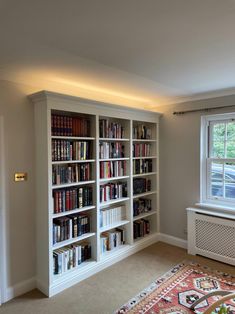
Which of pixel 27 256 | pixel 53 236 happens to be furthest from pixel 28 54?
pixel 27 256

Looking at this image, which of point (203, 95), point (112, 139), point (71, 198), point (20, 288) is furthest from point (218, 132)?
point (20, 288)

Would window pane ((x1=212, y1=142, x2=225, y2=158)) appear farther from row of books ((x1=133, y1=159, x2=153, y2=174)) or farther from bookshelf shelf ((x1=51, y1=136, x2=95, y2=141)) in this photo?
bookshelf shelf ((x1=51, y1=136, x2=95, y2=141))

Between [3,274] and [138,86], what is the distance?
2.63 m

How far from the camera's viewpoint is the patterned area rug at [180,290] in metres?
2.21

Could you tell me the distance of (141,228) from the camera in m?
3.72

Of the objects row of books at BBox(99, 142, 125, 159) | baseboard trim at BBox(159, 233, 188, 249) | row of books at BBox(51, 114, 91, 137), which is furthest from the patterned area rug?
row of books at BBox(51, 114, 91, 137)

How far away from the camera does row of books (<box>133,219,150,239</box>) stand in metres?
3.63

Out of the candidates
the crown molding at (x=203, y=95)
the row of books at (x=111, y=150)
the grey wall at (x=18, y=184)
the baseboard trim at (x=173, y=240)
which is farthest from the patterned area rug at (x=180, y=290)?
the crown molding at (x=203, y=95)

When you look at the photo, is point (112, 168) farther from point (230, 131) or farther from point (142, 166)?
point (230, 131)

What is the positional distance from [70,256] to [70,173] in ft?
3.22

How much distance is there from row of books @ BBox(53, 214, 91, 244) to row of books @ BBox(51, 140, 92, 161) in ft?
2.38

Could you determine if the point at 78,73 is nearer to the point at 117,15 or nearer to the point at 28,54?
the point at 28,54

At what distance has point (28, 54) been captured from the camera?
6.17 feet

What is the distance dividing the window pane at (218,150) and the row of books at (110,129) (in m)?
1.38
